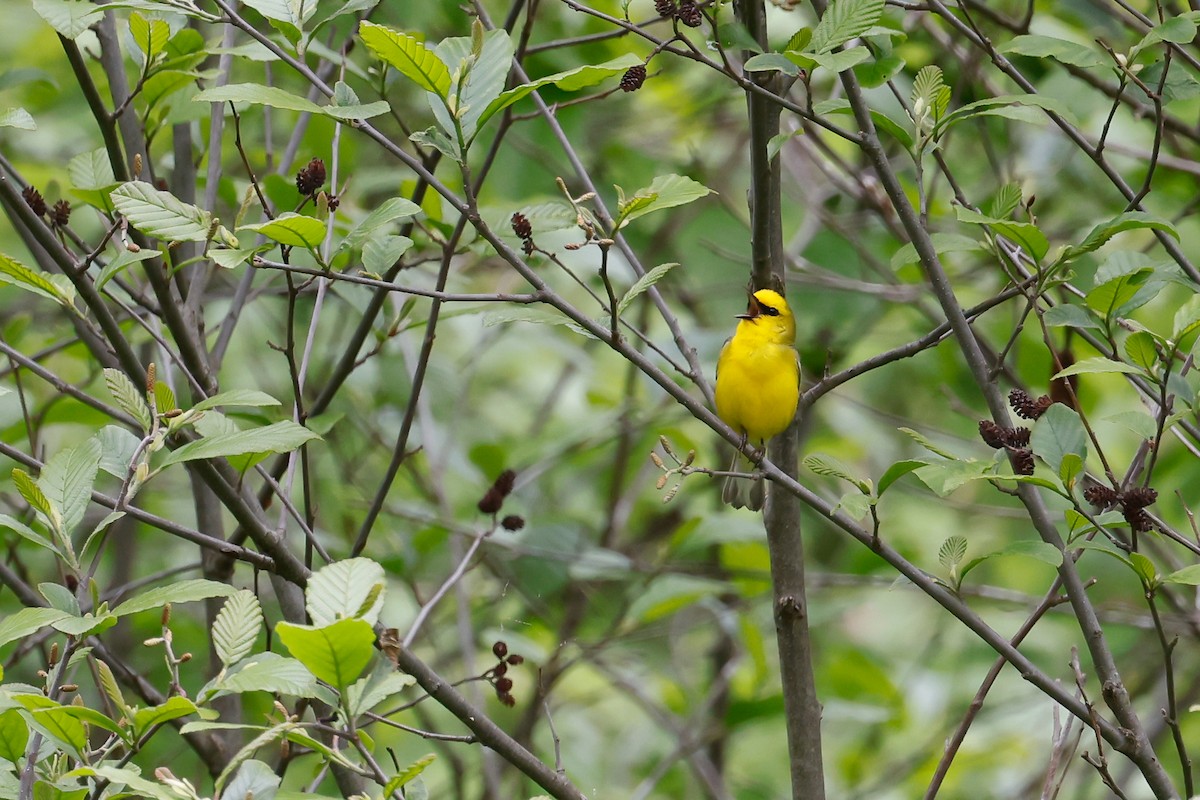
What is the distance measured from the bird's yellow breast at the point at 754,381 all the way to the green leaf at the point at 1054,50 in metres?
1.39

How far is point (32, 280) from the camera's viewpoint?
1.93m

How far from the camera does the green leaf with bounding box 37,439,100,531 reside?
1794 millimetres

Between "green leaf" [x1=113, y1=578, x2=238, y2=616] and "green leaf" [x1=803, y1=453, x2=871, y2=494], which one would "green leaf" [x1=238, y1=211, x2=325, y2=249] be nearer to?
"green leaf" [x1=113, y1=578, x2=238, y2=616]

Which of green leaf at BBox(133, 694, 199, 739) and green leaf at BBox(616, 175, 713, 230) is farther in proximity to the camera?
green leaf at BBox(616, 175, 713, 230)

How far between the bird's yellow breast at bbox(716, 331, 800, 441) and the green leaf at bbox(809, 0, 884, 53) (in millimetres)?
1538

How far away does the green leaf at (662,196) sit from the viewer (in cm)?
189

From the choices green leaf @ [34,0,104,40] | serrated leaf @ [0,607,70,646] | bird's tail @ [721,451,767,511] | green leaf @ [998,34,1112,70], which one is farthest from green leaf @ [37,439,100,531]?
bird's tail @ [721,451,767,511]

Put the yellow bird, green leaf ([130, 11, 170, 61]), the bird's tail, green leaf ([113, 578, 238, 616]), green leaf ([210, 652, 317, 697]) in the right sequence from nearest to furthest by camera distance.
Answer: green leaf ([210, 652, 317, 697])
green leaf ([113, 578, 238, 616])
green leaf ([130, 11, 170, 61])
the yellow bird
the bird's tail

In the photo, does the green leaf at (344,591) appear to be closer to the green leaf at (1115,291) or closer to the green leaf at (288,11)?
the green leaf at (288,11)

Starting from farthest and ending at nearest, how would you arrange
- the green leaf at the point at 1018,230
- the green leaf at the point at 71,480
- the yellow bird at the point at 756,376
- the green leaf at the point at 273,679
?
the yellow bird at the point at 756,376 → the green leaf at the point at 1018,230 → the green leaf at the point at 71,480 → the green leaf at the point at 273,679

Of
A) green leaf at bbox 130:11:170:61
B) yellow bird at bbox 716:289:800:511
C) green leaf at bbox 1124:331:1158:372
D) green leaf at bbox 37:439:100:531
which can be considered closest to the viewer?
green leaf at bbox 37:439:100:531

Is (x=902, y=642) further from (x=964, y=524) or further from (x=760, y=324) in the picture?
(x=760, y=324)

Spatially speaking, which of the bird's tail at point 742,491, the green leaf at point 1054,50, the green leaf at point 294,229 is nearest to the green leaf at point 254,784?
the green leaf at point 294,229

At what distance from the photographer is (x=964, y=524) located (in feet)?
22.9
